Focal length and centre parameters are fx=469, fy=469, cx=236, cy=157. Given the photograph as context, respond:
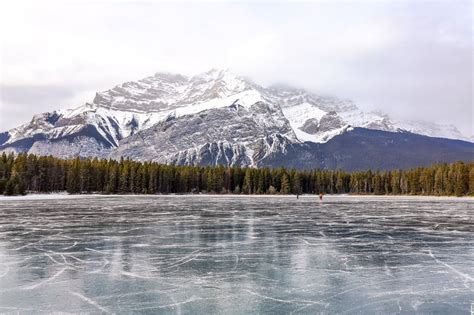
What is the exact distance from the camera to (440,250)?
22609mm

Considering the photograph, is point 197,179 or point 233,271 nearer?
point 233,271

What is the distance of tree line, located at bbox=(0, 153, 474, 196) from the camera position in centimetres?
11950

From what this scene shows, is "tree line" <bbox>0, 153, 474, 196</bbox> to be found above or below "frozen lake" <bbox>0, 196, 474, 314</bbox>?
above

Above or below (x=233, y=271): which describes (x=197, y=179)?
above

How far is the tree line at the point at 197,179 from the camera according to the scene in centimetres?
11950

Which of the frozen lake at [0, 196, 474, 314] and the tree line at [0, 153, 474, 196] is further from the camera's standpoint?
the tree line at [0, 153, 474, 196]

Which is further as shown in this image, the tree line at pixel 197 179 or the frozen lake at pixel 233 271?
the tree line at pixel 197 179

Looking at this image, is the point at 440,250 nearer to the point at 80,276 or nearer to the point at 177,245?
the point at 177,245

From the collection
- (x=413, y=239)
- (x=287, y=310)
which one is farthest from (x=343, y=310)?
(x=413, y=239)

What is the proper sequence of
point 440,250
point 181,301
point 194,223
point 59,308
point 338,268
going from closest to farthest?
1. point 59,308
2. point 181,301
3. point 338,268
4. point 440,250
5. point 194,223

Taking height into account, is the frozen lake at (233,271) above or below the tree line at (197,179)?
below

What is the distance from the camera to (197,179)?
516ft

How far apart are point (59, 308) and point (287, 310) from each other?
19.4 feet

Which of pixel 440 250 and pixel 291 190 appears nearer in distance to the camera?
pixel 440 250
